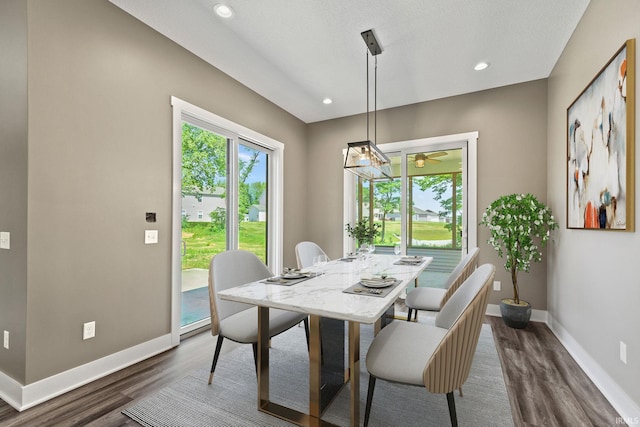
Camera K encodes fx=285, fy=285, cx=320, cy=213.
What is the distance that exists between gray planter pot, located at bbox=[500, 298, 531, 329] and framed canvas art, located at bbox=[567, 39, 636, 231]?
1057 millimetres

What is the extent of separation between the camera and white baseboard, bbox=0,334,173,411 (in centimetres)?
174

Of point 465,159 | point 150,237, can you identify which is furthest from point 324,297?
point 465,159

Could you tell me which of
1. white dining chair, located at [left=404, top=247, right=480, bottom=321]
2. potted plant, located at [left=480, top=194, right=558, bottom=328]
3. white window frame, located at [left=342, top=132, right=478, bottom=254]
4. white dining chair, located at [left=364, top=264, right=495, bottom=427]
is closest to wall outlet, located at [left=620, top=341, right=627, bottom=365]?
white dining chair, located at [left=404, top=247, right=480, bottom=321]

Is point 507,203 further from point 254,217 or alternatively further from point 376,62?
point 254,217

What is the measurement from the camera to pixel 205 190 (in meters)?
3.05

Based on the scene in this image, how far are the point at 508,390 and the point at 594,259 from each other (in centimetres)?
115

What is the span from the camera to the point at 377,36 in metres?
2.54

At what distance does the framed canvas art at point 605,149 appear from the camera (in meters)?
1.64

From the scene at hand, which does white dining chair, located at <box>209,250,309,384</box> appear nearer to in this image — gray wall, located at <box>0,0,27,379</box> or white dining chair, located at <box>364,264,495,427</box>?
white dining chair, located at <box>364,264,495,427</box>

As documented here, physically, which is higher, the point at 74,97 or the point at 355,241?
the point at 74,97

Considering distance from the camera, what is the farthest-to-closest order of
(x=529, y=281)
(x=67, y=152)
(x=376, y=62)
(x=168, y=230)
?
(x=529, y=281)
(x=376, y=62)
(x=168, y=230)
(x=67, y=152)

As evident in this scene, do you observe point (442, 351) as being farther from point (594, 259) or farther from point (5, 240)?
point (5, 240)

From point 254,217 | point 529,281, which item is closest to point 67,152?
point 254,217

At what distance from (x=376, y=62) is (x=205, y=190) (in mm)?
2234
